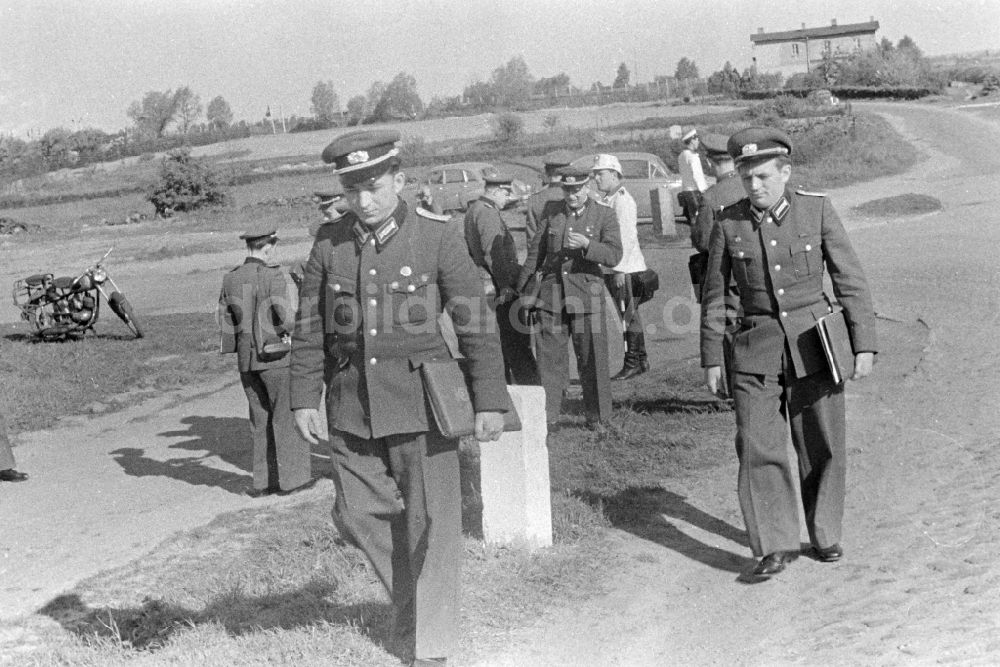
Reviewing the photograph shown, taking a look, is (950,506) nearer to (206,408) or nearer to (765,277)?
(765,277)

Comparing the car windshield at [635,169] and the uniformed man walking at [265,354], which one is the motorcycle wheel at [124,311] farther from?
the car windshield at [635,169]

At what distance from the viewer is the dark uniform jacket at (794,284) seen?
6.02m

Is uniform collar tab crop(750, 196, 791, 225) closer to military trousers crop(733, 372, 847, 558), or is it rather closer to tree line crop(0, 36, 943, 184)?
military trousers crop(733, 372, 847, 558)

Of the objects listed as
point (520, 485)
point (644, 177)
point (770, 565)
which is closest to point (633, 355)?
point (520, 485)

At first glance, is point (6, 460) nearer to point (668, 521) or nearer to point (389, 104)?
point (668, 521)

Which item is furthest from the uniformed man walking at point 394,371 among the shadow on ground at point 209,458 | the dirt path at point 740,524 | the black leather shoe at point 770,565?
the shadow on ground at point 209,458

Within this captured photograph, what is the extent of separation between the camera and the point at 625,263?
10.8m

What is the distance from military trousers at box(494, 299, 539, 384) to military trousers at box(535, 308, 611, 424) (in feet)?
1.04

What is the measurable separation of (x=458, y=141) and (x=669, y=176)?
86.9 feet

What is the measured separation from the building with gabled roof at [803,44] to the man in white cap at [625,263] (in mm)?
87724

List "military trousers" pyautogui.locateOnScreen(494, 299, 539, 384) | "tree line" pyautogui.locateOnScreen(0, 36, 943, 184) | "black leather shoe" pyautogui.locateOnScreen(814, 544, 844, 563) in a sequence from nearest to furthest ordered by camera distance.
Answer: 1. "black leather shoe" pyautogui.locateOnScreen(814, 544, 844, 563)
2. "military trousers" pyautogui.locateOnScreen(494, 299, 539, 384)
3. "tree line" pyautogui.locateOnScreen(0, 36, 943, 184)

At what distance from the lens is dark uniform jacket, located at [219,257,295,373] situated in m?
8.84

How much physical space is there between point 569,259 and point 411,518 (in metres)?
4.65

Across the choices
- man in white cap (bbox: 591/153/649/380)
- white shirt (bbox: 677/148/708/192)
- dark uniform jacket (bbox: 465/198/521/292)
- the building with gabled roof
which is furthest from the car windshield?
the building with gabled roof
